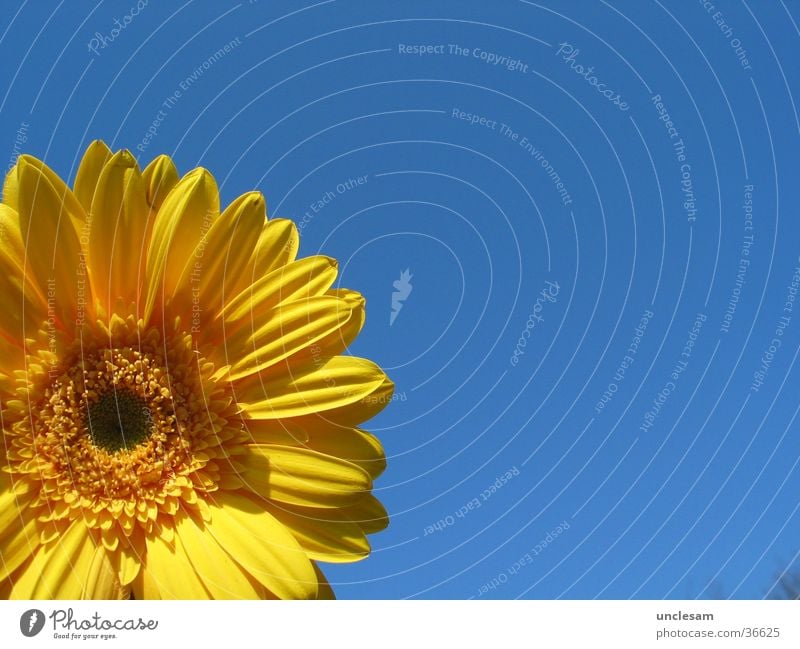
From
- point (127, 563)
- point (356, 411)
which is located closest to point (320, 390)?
point (356, 411)

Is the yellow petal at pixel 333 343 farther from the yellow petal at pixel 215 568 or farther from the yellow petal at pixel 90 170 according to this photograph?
the yellow petal at pixel 90 170

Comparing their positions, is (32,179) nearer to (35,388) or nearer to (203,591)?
(35,388)

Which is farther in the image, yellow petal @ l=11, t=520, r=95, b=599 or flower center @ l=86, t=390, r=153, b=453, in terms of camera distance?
flower center @ l=86, t=390, r=153, b=453

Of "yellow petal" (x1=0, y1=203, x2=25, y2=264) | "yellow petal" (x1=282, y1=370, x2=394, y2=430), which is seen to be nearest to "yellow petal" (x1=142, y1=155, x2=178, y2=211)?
"yellow petal" (x1=0, y1=203, x2=25, y2=264)

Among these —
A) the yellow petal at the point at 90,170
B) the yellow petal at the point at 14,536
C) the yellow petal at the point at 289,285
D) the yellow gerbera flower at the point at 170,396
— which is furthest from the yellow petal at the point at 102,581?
the yellow petal at the point at 90,170

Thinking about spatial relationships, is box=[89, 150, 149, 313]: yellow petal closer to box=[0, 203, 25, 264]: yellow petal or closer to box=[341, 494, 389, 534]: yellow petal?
box=[0, 203, 25, 264]: yellow petal

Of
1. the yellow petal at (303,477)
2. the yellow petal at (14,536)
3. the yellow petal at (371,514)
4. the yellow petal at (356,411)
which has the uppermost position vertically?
the yellow petal at (356,411)

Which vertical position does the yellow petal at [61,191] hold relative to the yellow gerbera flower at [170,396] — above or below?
above

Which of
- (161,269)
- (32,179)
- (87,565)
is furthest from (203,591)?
(32,179)
